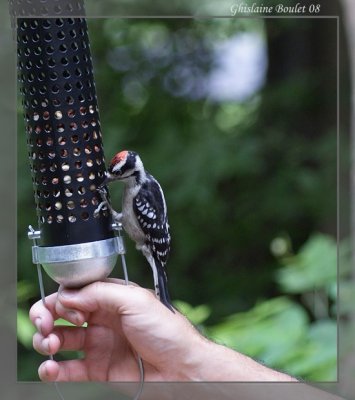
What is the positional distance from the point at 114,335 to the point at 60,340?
0.08 m

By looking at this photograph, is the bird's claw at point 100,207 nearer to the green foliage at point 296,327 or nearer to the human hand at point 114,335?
the human hand at point 114,335

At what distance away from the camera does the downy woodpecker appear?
954mm

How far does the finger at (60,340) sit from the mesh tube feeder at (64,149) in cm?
8

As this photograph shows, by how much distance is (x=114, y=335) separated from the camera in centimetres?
109

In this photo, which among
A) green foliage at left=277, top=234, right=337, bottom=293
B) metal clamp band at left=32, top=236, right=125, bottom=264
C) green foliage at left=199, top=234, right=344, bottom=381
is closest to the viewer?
metal clamp band at left=32, top=236, right=125, bottom=264

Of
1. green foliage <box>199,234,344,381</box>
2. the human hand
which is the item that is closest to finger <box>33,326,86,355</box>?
the human hand

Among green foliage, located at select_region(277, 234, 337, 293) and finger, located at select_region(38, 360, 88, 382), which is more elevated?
green foliage, located at select_region(277, 234, 337, 293)

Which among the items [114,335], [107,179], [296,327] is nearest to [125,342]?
[114,335]

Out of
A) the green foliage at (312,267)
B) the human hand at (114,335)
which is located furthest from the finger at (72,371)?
the green foliage at (312,267)

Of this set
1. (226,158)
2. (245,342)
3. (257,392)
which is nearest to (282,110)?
(226,158)

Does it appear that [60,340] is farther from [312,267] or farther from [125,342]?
[312,267]

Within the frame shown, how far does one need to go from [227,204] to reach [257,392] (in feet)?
2.51

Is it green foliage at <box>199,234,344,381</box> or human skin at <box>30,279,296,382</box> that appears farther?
green foliage at <box>199,234,344,381</box>

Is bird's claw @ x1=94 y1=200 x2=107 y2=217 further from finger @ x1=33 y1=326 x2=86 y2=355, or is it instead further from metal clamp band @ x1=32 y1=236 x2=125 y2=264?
finger @ x1=33 y1=326 x2=86 y2=355
